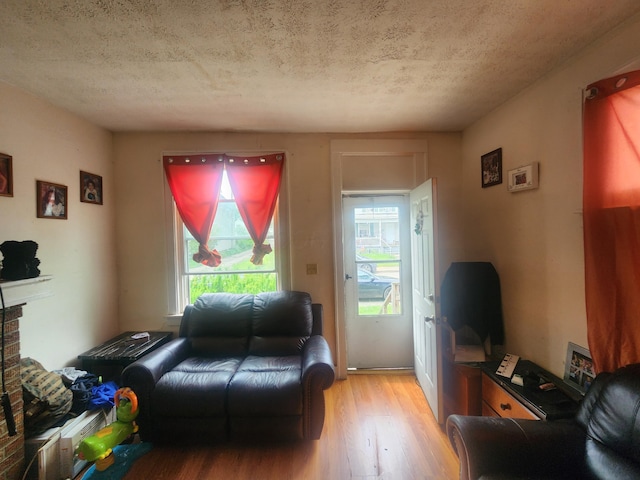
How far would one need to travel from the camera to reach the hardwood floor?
66.0 inches

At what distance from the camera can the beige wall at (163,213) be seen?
272 centimetres

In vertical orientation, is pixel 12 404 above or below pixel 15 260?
below

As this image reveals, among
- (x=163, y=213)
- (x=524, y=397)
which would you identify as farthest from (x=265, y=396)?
(x=163, y=213)

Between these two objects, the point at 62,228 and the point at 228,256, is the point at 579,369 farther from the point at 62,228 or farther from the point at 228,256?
the point at 62,228

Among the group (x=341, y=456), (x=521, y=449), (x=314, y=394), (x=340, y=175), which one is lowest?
(x=341, y=456)

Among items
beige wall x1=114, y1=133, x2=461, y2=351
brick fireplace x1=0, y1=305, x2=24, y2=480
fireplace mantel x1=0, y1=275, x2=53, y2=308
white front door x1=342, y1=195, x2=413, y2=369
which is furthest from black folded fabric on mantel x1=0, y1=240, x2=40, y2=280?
white front door x1=342, y1=195, x2=413, y2=369

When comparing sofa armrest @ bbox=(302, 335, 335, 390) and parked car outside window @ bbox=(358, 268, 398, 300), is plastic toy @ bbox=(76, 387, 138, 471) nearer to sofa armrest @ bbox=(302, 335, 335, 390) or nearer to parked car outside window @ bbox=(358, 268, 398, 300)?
sofa armrest @ bbox=(302, 335, 335, 390)

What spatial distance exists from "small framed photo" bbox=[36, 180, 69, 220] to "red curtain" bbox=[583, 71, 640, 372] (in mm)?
3464

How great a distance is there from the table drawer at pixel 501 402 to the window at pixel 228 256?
6.07ft

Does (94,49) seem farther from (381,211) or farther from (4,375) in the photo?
(381,211)

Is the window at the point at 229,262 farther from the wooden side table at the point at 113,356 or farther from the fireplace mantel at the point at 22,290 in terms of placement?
the fireplace mantel at the point at 22,290

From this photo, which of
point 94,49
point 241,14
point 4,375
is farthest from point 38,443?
point 241,14

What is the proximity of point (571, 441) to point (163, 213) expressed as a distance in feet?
10.9

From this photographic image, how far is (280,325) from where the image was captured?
8.13ft
